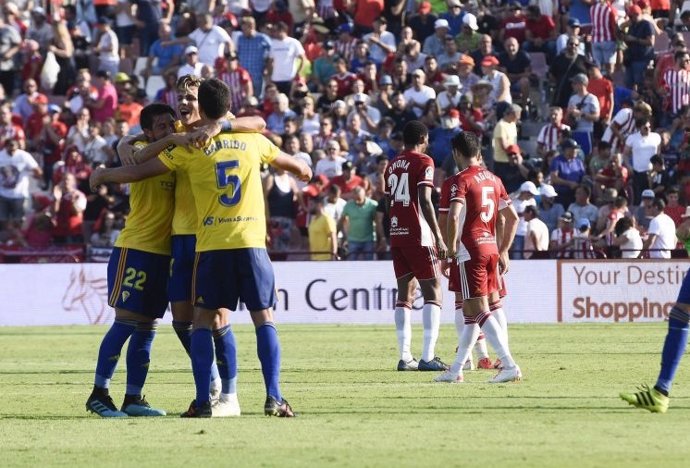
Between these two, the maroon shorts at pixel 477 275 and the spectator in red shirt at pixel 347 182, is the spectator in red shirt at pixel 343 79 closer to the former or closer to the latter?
the spectator in red shirt at pixel 347 182

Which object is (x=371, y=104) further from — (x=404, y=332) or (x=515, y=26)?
(x=404, y=332)

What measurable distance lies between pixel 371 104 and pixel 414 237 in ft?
47.2

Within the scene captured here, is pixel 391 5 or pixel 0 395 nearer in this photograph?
pixel 0 395

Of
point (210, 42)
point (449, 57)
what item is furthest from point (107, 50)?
point (449, 57)

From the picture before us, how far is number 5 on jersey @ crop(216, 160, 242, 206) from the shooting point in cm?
1109

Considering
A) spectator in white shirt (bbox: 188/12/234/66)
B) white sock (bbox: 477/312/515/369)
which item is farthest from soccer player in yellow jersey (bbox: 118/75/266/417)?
spectator in white shirt (bbox: 188/12/234/66)

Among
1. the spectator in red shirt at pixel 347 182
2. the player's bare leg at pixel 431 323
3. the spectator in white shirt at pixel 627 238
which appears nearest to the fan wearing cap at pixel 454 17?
the spectator in red shirt at pixel 347 182

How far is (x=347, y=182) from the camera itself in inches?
1109

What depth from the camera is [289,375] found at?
52.0ft

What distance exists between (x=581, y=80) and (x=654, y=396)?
1794 cm

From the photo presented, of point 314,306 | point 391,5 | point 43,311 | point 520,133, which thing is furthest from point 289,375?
point 391,5

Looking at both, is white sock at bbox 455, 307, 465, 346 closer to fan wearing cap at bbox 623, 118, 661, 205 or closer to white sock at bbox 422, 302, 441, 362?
white sock at bbox 422, 302, 441, 362

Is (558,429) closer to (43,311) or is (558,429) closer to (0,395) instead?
(0,395)

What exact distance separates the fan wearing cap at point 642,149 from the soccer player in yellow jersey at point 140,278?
56.7ft
